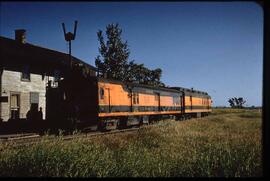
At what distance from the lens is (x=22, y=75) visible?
2711cm

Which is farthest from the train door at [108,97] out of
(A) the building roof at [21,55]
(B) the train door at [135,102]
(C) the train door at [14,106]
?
(C) the train door at [14,106]

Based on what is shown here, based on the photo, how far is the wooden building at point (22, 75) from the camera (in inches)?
988

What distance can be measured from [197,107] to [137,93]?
66.8 ft

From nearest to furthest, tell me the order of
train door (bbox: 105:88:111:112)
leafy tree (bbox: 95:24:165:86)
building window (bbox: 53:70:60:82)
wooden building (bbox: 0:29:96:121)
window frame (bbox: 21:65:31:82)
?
train door (bbox: 105:88:111:112)
wooden building (bbox: 0:29:96:121)
window frame (bbox: 21:65:31:82)
building window (bbox: 53:70:60:82)
leafy tree (bbox: 95:24:165:86)

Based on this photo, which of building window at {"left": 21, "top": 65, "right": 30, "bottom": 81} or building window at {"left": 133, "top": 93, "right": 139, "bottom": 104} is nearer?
building window at {"left": 133, "top": 93, "right": 139, "bottom": 104}

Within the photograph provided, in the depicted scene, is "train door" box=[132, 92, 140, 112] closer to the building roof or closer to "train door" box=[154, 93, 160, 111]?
"train door" box=[154, 93, 160, 111]

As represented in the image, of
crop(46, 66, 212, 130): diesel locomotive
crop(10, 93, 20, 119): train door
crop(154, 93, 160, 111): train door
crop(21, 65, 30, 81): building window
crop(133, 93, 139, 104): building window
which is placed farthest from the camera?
crop(21, 65, 30, 81): building window

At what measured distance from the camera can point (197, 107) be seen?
41312 mm

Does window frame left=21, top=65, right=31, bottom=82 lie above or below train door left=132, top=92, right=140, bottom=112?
above

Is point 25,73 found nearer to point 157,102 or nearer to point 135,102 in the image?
point 135,102

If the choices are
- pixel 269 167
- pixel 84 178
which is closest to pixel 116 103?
pixel 84 178

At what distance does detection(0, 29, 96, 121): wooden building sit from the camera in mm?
25094

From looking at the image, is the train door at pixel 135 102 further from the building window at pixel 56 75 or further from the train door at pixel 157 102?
the building window at pixel 56 75

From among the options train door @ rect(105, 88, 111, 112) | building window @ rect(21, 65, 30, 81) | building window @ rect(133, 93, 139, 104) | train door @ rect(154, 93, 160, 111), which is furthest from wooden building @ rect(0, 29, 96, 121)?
train door @ rect(154, 93, 160, 111)
